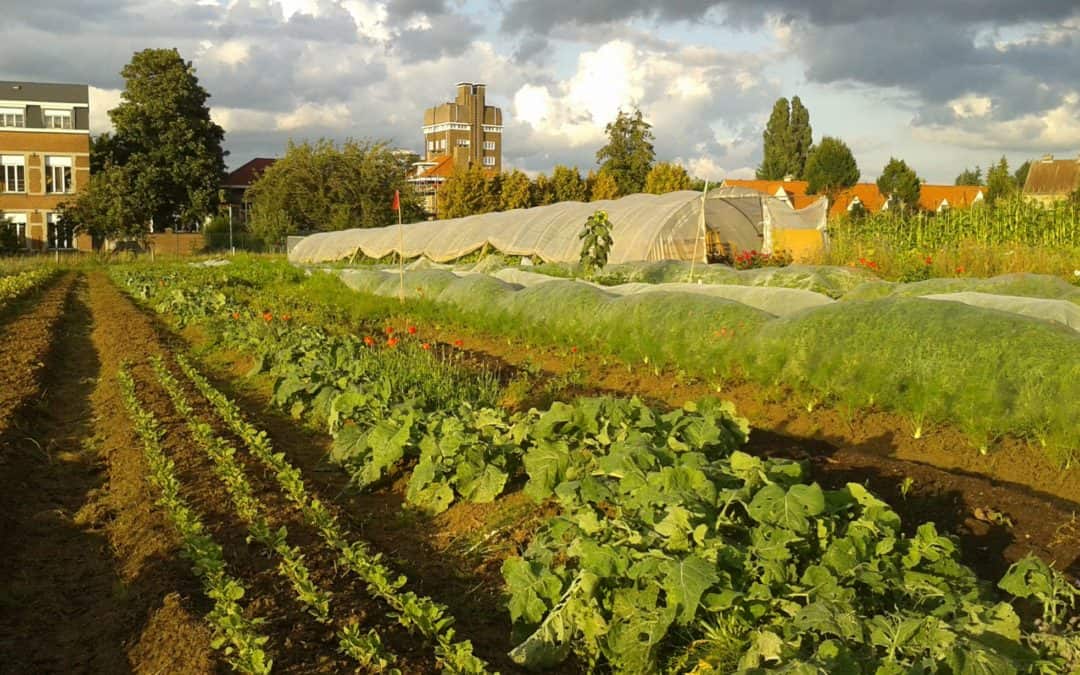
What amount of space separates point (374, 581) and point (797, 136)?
74398 mm

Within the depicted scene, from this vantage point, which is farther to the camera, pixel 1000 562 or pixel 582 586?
A: pixel 1000 562

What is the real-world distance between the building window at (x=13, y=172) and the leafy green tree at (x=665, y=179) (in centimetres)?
3366

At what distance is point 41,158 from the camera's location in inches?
1829

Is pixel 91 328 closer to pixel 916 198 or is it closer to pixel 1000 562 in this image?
pixel 1000 562

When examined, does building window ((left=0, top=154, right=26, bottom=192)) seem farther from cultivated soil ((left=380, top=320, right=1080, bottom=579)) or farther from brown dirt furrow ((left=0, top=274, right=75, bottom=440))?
cultivated soil ((left=380, top=320, right=1080, bottom=579))

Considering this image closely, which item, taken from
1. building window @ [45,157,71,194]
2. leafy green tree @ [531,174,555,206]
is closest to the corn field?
leafy green tree @ [531,174,555,206]

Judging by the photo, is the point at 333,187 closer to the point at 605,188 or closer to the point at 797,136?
the point at 605,188

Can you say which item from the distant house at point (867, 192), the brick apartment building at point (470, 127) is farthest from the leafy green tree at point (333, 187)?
the brick apartment building at point (470, 127)

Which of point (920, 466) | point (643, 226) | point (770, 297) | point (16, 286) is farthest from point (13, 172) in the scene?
point (920, 466)

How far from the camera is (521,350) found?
10164 mm

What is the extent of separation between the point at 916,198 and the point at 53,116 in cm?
5104

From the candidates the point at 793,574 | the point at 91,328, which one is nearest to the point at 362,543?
the point at 793,574

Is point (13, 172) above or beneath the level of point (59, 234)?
above

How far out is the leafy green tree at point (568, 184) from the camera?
163 ft
